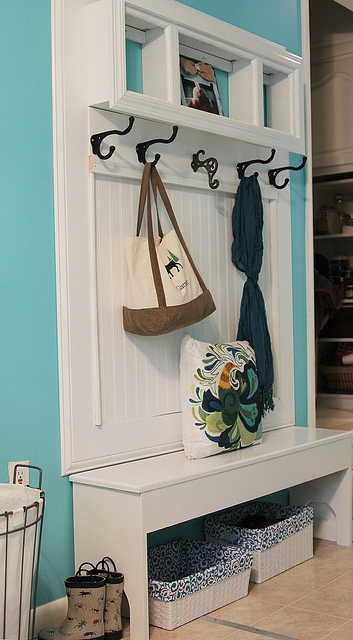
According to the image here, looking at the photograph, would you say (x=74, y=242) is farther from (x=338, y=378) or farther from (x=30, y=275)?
(x=338, y=378)

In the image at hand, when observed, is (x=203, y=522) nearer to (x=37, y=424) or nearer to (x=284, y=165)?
(x=37, y=424)

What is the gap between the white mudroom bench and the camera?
2041mm

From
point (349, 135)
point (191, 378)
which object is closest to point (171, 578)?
point (191, 378)

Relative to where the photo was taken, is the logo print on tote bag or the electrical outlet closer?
the electrical outlet

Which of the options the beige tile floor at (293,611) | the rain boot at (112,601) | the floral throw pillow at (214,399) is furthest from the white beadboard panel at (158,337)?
the beige tile floor at (293,611)

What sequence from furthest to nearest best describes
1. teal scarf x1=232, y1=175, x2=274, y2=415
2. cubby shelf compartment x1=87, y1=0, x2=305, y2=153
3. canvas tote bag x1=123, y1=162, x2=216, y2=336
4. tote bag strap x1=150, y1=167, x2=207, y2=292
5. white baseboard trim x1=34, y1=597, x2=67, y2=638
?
teal scarf x1=232, y1=175, x2=274, y2=415
tote bag strap x1=150, y1=167, x2=207, y2=292
canvas tote bag x1=123, y1=162, x2=216, y2=336
cubby shelf compartment x1=87, y1=0, x2=305, y2=153
white baseboard trim x1=34, y1=597, x2=67, y2=638

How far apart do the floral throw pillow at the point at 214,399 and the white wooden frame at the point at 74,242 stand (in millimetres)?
339

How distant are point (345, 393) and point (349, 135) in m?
1.61

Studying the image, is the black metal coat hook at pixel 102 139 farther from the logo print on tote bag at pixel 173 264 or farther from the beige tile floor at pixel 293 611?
the beige tile floor at pixel 293 611

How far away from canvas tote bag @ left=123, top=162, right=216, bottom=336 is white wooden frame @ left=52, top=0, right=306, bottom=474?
14 centimetres

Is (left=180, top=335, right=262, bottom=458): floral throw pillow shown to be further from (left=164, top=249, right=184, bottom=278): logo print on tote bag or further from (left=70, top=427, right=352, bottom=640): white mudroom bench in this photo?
(left=164, top=249, right=184, bottom=278): logo print on tote bag

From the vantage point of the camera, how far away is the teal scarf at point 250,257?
285 cm

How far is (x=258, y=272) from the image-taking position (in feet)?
9.56

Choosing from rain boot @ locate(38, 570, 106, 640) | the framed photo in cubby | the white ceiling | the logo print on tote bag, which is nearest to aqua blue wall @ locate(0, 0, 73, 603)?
rain boot @ locate(38, 570, 106, 640)
